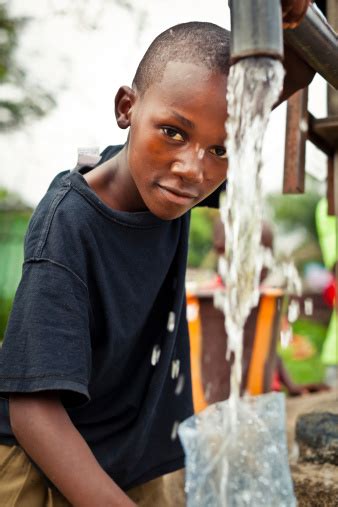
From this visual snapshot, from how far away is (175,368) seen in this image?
6.21 ft

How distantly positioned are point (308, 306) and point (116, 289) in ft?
34.2

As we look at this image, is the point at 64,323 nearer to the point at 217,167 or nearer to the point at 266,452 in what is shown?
the point at 217,167

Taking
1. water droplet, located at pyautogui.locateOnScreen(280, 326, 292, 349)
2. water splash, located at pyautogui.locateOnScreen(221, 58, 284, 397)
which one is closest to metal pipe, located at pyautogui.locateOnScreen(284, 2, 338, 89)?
water splash, located at pyautogui.locateOnScreen(221, 58, 284, 397)

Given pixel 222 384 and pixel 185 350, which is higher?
pixel 185 350

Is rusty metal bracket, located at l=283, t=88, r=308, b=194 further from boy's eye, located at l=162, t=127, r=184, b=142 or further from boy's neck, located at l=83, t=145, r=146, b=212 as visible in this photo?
boy's eye, located at l=162, t=127, r=184, b=142

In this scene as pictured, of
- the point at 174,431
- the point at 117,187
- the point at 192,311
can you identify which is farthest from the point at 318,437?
the point at 192,311

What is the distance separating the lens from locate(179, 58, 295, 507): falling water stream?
123 centimetres

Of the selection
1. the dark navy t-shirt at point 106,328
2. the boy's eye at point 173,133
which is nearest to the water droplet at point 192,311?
the dark navy t-shirt at point 106,328

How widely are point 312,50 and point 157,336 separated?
2.68ft

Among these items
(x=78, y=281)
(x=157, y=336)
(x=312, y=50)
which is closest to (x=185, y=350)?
(x=157, y=336)

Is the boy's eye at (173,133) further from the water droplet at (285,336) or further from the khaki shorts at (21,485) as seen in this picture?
the water droplet at (285,336)

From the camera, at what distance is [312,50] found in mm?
1233

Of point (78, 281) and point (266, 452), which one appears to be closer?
point (78, 281)

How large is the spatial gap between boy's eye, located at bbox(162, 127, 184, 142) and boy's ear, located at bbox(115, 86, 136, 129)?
20 cm
